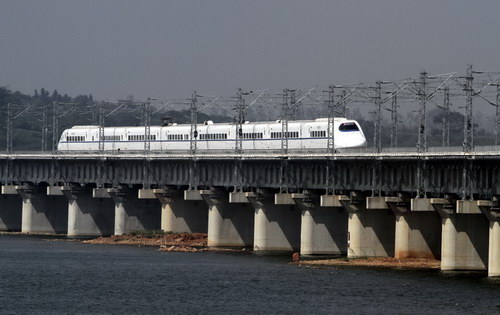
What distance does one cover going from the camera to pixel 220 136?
523ft

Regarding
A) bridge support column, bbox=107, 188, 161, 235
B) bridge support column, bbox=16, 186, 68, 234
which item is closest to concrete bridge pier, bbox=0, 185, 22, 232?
bridge support column, bbox=16, 186, 68, 234

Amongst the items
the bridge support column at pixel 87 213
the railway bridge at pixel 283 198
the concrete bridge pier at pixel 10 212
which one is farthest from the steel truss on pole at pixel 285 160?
the concrete bridge pier at pixel 10 212

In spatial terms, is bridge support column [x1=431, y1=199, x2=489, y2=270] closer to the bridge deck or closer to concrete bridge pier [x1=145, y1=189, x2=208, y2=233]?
the bridge deck

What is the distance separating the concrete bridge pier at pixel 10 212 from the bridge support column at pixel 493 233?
90891 mm

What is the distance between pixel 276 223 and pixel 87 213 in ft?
119

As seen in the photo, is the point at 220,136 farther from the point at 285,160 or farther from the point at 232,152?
the point at 285,160

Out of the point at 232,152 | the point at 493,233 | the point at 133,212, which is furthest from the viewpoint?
the point at 133,212

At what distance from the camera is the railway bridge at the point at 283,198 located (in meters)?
108

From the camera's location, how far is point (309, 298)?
3575 inches

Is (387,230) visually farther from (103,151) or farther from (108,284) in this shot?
(103,151)

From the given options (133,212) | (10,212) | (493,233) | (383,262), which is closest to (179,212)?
(133,212)

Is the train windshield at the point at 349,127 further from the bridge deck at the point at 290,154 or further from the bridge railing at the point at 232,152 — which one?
the bridge deck at the point at 290,154

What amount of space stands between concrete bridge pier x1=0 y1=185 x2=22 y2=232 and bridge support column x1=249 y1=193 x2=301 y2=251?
5316cm

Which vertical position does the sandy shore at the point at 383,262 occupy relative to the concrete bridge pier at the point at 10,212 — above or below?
below
